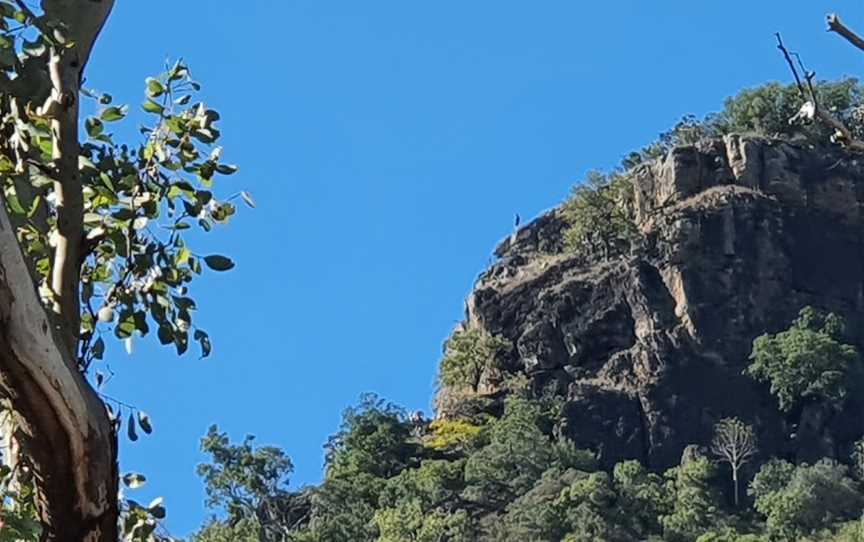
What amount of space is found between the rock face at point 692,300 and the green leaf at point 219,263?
55.9 m

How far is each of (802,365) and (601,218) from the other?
10.6m

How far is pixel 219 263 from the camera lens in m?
3.85

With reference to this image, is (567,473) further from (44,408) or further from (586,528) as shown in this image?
(44,408)

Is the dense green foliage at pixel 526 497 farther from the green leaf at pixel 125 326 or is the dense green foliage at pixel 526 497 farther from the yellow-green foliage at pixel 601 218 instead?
the green leaf at pixel 125 326

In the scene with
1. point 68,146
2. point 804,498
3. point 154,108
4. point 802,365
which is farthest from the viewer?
point 802,365

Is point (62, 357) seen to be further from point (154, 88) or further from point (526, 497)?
point (526, 497)

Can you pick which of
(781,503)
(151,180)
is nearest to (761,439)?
(781,503)

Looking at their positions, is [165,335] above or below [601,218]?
below

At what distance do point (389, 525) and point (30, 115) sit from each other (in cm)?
4824

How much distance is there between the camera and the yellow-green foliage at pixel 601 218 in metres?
66.5

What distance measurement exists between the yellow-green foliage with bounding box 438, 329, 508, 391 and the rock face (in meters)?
0.56

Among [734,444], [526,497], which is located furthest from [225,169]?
[734,444]

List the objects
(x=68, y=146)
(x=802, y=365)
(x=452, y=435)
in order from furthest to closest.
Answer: (x=452, y=435)
(x=802, y=365)
(x=68, y=146)

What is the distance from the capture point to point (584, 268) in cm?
6619
